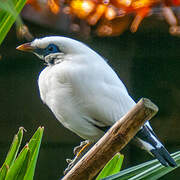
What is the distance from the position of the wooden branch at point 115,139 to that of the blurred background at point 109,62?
136 centimetres

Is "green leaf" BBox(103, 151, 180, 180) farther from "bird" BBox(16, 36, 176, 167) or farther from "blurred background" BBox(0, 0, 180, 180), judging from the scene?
"blurred background" BBox(0, 0, 180, 180)

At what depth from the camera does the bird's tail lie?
1.17 metres

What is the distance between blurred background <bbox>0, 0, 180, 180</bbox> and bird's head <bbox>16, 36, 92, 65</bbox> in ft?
2.98

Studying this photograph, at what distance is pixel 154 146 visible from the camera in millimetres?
1261

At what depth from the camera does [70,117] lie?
1366 millimetres

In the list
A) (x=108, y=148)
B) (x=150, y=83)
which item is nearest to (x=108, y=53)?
(x=150, y=83)

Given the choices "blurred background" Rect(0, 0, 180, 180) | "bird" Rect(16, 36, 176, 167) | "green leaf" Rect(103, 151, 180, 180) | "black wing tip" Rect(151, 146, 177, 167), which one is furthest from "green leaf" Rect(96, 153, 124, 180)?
"blurred background" Rect(0, 0, 180, 180)

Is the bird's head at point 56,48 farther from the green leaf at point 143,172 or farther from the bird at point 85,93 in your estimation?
the green leaf at point 143,172

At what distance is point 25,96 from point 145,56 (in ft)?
2.13

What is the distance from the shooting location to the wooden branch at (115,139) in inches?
37.3

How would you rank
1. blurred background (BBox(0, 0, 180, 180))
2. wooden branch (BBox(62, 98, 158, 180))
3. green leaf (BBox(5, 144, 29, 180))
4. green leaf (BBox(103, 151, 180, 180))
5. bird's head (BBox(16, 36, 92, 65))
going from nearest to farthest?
wooden branch (BBox(62, 98, 158, 180)) → green leaf (BBox(103, 151, 180, 180)) → green leaf (BBox(5, 144, 29, 180)) → bird's head (BBox(16, 36, 92, 65)) → blurred background (BBox(0, 0, 180, 180))

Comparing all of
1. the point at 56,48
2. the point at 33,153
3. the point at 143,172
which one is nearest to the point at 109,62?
the point at 56,48

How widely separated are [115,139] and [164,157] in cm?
23

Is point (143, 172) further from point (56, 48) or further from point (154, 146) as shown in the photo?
point (56, 48)
